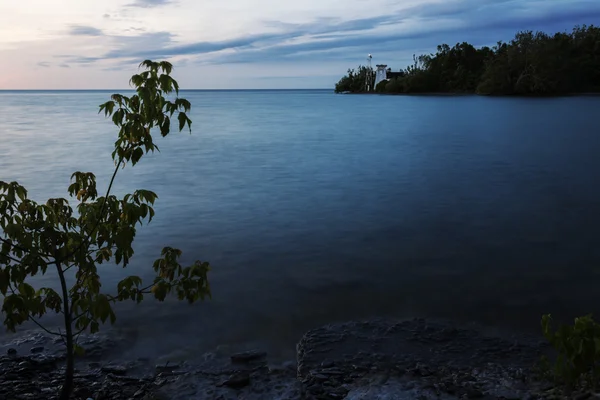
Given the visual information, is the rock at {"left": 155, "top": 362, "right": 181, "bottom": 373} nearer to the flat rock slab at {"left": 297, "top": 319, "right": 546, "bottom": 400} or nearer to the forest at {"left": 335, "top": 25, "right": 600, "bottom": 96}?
the flat rock slab at {"left": 297, "top": 319, "right": 546, "bottom": 400}

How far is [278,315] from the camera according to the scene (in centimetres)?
653

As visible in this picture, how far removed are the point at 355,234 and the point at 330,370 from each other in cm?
528

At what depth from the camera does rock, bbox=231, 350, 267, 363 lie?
536cm

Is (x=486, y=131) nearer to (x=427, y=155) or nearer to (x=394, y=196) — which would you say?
(x=427, y=155)

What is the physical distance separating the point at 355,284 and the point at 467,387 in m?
3.02

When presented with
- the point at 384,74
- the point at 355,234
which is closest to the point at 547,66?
the point at 384,74

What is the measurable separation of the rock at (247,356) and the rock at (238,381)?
1.60 ft

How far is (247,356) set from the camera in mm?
5402

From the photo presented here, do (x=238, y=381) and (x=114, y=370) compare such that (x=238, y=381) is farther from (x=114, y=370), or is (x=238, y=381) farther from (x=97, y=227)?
(x=97, y=227)

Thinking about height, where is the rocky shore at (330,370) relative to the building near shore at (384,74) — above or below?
below

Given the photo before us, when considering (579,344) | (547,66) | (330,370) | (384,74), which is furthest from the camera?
(384,74)

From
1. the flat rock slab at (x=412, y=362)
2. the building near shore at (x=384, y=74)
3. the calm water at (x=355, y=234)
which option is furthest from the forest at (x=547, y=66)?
the flat rock slab at (x=412, y=362)

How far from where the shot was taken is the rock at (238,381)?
4727 mm

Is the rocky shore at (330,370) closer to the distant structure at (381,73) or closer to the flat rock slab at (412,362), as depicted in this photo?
the flat rock slab at (412,362)
